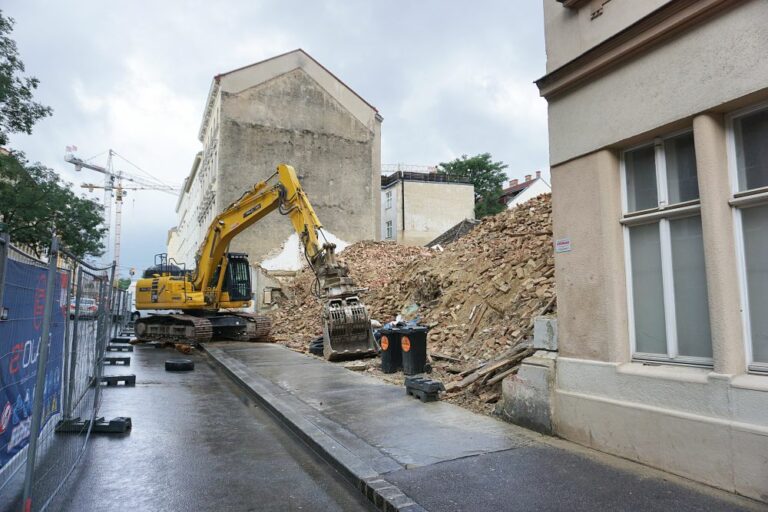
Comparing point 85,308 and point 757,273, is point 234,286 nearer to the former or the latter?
point 85,308

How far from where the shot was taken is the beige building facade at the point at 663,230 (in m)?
3.99

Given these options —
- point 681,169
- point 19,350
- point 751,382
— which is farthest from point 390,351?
point 19,350

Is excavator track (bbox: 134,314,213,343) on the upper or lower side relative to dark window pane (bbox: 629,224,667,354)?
lower

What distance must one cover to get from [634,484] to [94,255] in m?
38.1

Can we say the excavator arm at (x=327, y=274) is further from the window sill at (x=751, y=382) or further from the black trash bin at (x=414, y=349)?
the window sill at (x=751, y=382)

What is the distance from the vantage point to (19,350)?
389 cm

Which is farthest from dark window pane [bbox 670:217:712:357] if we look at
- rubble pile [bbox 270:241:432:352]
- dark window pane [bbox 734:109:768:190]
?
rubble pile [bbox 270:241:432:352]

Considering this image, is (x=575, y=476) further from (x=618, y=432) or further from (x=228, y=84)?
(x=228, y=84)

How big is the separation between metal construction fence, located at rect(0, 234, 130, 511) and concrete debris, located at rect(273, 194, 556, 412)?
501 cm

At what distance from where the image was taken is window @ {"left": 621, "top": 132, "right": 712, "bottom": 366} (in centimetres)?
451

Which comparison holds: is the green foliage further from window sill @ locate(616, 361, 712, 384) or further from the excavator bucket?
window sill @ locate(616, 361, 712, 384)

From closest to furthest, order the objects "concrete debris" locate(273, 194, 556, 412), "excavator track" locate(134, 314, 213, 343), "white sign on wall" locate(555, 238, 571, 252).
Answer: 1. "white sign on wall" locate(555, 238, 571, 252)
2. "concrete debris" locate(273, 194, 556, 412)
3. "excavator track" locate(134, 314, 213, 343)

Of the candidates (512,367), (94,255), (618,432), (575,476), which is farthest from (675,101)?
(94,255)

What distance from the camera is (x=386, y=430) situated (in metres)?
5.98
